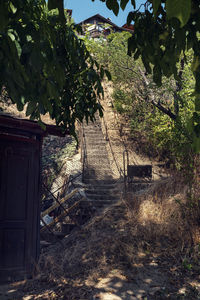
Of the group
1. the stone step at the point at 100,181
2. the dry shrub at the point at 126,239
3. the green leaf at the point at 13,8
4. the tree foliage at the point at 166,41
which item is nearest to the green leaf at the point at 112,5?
the tree foliage at the point at 166,41

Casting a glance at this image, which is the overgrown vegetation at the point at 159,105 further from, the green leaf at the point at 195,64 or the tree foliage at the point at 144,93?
the green leaf at the point at 195,64

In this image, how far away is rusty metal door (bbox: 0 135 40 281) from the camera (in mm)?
7695

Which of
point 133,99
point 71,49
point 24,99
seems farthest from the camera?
point 133,99

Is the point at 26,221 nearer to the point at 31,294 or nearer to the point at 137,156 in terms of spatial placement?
the point at 31,294

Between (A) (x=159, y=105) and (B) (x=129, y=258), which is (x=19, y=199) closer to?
(B) (x=129, y=258)

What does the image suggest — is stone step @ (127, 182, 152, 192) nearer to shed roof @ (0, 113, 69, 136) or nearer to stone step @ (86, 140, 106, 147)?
stone step @ (86, 140, 106, 147)

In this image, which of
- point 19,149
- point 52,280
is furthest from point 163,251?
point 19,149

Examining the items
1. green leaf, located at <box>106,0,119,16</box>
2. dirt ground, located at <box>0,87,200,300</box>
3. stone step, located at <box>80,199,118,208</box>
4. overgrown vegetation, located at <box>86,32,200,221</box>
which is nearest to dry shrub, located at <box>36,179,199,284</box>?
dirt ground, located at <box>0,87,200,300</box>

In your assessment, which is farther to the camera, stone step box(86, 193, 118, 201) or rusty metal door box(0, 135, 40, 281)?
stone step box(86, 193, 118, 201)

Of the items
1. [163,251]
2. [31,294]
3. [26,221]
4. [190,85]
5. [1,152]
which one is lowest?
[31,294]

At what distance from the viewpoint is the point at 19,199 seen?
26.2ft

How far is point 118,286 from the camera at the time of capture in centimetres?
662

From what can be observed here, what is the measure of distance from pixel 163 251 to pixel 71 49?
5434mm

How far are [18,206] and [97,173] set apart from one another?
757 cm
